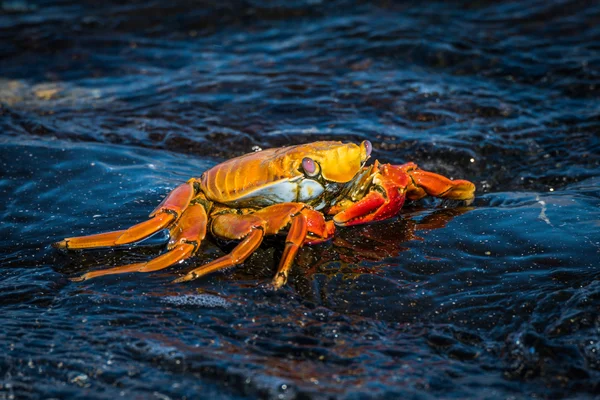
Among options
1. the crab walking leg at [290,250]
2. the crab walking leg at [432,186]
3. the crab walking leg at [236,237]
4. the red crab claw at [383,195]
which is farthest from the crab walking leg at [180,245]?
the crab walking leg at [432,186]

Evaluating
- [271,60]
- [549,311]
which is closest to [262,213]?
[549,311]

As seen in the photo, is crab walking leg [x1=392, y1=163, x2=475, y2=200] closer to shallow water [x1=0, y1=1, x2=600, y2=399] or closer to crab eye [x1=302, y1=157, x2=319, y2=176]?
shallow water [x1=0, y1=1, x2=600, y2=399]

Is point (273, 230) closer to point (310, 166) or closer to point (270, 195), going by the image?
point (270, 195)

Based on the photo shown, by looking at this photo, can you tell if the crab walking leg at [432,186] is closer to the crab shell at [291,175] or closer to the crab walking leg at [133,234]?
the crab shell at [291,175]

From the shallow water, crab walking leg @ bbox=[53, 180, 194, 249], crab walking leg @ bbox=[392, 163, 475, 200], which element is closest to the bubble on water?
the shallow water

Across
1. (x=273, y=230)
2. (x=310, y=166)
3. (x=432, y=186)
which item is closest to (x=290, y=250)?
(x=273, y=230)

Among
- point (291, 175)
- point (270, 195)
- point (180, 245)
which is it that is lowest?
point (180, 245)

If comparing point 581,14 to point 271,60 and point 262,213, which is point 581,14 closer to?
point 271,60

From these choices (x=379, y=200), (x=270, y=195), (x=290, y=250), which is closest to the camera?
(x=290, y=250)
